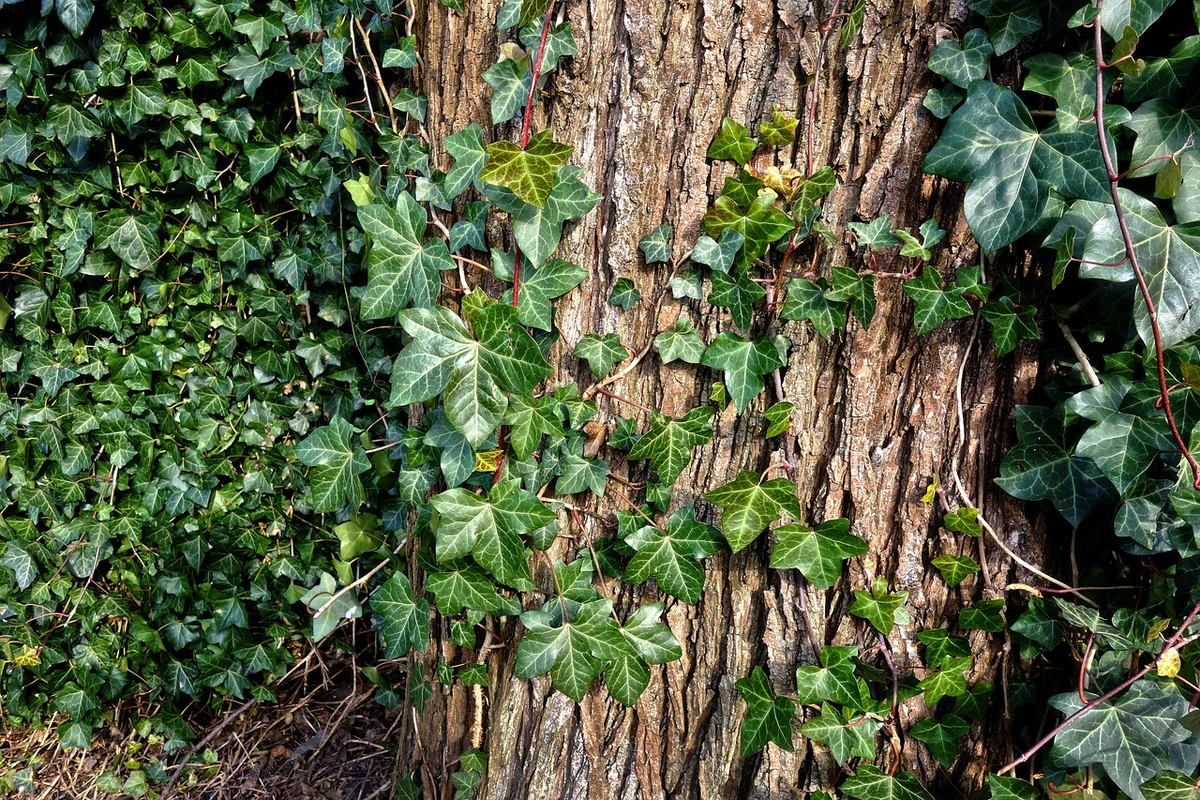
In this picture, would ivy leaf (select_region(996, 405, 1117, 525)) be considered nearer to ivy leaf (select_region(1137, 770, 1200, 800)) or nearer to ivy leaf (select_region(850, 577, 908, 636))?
ivy leaf (select_region(850, 577, 908, 636))

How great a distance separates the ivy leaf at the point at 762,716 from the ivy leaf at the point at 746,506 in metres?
0.24

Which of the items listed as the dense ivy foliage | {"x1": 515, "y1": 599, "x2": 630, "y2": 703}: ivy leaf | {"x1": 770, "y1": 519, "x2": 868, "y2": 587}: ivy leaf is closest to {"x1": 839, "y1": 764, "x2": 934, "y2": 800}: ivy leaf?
the dense ivy foliage

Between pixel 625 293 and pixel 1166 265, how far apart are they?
0.81 m

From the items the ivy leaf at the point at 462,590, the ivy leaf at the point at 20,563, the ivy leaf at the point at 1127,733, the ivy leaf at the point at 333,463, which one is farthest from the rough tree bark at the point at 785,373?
the ivy leaf at the point at 20,563

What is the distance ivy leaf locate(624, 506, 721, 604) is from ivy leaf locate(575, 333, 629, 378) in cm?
29

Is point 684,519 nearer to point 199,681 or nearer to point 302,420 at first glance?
point 302,420

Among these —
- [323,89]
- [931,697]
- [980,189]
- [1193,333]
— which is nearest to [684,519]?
[931,697]

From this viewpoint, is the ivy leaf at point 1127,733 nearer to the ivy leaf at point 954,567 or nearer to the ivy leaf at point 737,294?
the ivy leaf at point 954,567

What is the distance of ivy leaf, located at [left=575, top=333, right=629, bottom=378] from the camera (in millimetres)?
1275

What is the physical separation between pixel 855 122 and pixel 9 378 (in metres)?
2.51

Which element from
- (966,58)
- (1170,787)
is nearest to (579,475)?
(966,58)

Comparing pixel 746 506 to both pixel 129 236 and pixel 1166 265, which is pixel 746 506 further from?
pixel 129 236

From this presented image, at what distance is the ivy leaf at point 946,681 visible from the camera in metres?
1.22

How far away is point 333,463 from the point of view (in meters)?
1.57
